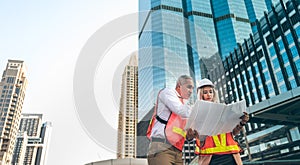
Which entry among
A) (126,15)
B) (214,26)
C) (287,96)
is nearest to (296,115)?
(287,96)

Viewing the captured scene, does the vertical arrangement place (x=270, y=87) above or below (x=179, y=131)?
above

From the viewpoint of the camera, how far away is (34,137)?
477 ft

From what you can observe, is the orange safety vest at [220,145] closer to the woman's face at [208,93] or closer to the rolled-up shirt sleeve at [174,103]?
the woman's face at [208,93]

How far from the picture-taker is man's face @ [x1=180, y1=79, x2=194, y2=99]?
9.28 feet

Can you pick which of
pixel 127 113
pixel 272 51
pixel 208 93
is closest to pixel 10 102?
pixel 272 51

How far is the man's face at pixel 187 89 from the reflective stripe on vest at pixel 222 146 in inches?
25.9

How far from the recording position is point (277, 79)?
4616 cm

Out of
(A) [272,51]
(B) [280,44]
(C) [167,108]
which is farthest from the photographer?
(A) [272,51]

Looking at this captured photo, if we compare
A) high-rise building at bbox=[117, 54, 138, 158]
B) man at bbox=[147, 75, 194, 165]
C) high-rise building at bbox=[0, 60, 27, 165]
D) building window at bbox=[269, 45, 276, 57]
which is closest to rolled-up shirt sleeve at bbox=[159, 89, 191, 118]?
man at bbox=[147, 75, 194, 165]

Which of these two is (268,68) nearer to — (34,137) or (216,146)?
(216,146)

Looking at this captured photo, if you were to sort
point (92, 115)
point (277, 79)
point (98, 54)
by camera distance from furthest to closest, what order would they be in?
point (277, 79), point (98, 54), point (92, 115)

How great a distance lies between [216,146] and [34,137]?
167 metres

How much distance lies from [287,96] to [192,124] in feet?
39.8

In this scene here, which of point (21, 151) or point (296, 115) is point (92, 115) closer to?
point (296, 115)
